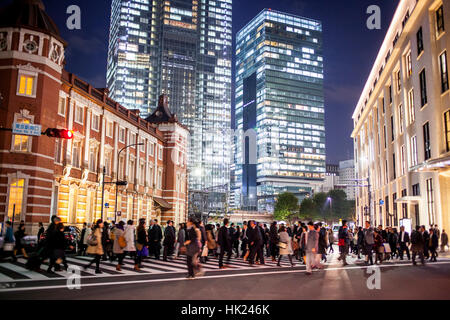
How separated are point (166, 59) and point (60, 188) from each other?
4339 inches

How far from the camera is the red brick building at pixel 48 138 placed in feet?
78.3

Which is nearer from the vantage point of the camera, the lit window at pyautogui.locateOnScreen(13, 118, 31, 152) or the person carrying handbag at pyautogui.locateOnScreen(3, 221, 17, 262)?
the person carrying handbag at pyautogui.locateOnScreen(3, 221, 17, 262)

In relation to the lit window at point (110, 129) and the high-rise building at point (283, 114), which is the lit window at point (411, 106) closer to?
the lit window at point (110, 129)

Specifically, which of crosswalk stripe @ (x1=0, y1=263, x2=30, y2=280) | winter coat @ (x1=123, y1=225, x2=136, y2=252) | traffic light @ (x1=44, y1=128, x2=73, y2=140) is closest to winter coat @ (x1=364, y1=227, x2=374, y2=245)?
winter coat @ (x1=123, y1=225, x2=136, y2=252)

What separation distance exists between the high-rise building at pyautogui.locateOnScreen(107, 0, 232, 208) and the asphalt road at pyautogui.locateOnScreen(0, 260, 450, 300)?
114361 mm

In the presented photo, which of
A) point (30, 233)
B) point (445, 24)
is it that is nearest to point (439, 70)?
point (445, 24)

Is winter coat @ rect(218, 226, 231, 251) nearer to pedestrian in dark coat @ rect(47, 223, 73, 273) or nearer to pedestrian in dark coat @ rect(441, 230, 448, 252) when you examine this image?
pedestrian in dark coat @ rect(47, 223, 73, 273)

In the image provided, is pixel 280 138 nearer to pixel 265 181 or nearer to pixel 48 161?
pixel 265 181

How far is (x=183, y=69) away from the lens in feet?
441

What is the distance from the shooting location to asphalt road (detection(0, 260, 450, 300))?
29.2ft

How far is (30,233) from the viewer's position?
76.7 ft

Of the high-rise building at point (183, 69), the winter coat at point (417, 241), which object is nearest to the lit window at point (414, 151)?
the winter coat at point (417, 241)

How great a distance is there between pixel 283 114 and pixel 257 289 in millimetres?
175988

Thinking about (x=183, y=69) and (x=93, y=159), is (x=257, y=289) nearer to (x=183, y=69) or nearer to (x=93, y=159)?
(x=93, y=159)
